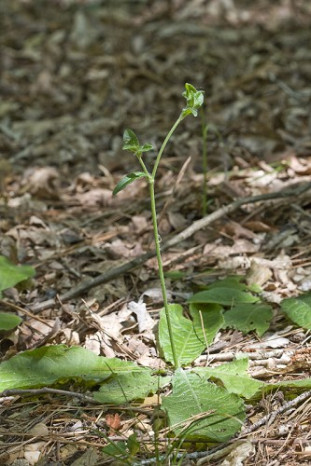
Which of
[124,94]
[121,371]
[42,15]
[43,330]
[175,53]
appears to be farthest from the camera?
[42,15]

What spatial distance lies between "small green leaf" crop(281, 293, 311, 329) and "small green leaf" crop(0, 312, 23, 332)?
887 millimetres

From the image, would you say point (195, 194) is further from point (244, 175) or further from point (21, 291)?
point (21, 291)

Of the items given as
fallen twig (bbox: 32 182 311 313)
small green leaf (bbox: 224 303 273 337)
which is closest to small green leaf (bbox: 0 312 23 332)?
fallen twig (bbox: 32 182 311 313)

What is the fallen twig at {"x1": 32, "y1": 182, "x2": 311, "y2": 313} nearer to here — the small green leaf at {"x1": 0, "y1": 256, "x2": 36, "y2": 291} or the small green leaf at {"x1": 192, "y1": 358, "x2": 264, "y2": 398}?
the small green leaf at {"x1": 0, "y1": 256, "x2": 36, "y2": 291}

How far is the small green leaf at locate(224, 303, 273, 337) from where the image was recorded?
2020mm

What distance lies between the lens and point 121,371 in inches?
72.8

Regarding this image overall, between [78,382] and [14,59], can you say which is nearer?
[78,382]

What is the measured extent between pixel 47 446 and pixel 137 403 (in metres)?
0.27

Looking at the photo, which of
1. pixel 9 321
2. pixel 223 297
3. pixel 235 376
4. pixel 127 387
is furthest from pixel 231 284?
pixel 9 321

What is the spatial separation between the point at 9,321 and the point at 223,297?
730 mm

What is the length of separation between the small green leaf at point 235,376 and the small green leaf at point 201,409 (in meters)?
0.03

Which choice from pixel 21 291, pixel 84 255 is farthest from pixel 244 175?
pixel 21 291

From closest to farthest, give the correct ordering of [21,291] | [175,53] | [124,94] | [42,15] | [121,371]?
[121,371]
[21,291]
[124,94]
[175,53]
[42,15]

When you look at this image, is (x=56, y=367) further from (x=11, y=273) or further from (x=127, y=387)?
(x=11, y=273)
